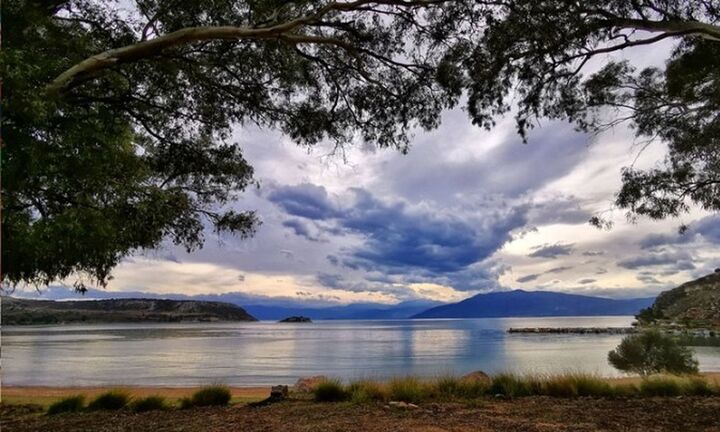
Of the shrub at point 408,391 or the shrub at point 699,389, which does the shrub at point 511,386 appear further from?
the shrub at point 699,389

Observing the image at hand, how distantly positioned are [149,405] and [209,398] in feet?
3.10

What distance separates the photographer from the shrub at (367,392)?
900 cm

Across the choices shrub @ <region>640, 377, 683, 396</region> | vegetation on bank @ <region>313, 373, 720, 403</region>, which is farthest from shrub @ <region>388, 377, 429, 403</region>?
shrub @ <region>640, 377, 683, 396</region>

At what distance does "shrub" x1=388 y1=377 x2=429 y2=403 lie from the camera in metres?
8.95

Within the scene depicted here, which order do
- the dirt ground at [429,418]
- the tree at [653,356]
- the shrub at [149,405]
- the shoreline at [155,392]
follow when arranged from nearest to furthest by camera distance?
1. the dirt ground at [429,418]
2. the shrub at [149,405]
3. the shoreline at [155,392]
4. the tree at [653,356]

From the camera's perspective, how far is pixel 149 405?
9.23 meters

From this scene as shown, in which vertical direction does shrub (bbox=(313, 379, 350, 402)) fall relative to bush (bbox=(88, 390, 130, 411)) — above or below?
above

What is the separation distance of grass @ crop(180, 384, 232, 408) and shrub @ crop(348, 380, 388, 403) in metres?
2.12

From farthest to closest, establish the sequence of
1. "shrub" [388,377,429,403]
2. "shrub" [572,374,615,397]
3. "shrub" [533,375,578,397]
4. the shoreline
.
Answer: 1. the shoreline
2. "shrub" [533,375,578,397]
3. "shrub" [572,374,615,397]
4. "shrub" [388,377,429,403]

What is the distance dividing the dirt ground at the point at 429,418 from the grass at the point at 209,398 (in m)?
0.76

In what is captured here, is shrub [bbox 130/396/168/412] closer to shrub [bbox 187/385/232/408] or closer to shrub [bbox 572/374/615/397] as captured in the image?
shrub [bbox 187/385/232/408]

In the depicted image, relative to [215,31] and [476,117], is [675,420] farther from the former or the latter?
[215,31]

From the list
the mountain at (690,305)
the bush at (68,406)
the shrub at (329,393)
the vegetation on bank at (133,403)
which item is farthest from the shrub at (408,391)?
the mountain at (690,305)

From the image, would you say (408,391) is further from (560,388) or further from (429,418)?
(560,388)
